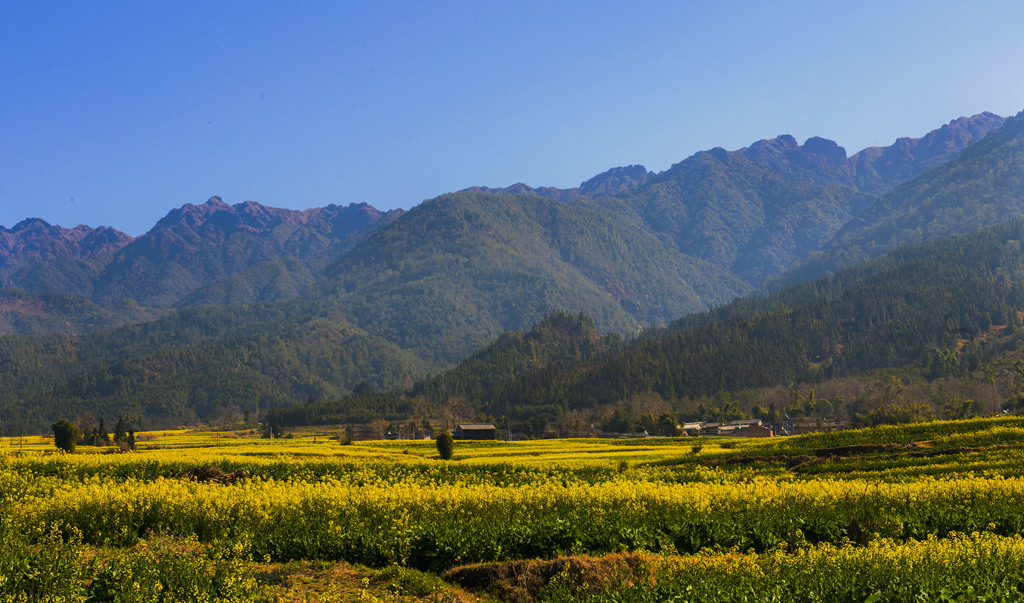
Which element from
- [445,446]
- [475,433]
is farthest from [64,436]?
[475,433]

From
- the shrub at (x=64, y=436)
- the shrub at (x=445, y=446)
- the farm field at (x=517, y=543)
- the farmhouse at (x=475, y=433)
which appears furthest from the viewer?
the farmhouse at (x=475, y=433)

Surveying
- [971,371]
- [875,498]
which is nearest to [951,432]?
[875,498]

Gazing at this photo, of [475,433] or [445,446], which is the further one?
[475,433]

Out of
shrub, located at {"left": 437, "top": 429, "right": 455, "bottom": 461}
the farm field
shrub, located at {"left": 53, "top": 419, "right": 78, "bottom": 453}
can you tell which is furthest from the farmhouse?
the farm field

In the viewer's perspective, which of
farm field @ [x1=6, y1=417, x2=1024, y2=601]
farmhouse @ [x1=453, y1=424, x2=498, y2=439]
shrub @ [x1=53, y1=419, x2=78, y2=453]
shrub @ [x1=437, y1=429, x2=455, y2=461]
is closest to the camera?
farm field @ [x1=6, y1=417, x2=1024, y2=601]

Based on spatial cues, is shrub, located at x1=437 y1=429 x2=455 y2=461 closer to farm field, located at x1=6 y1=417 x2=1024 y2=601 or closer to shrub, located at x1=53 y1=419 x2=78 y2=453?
farm field, located at x1=6 y1=417 x2=1024 y2=601

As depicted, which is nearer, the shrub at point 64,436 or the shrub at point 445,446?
the shrub at point 445,446

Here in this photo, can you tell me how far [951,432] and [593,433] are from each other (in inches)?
3317

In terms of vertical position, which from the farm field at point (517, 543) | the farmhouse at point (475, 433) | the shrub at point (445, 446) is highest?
the farm field at point (517, 543)

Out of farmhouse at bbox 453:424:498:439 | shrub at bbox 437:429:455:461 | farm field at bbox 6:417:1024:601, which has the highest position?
farm field at bbox 6:417:1024:601

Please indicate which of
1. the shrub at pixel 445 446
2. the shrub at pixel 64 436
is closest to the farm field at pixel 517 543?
the shrub at pixel 445 446

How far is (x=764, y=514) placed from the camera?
24562 millimetres

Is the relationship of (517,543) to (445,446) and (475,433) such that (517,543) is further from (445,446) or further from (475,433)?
(475,433)

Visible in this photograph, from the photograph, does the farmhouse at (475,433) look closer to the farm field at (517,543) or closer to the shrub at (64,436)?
the shrub at (64,436)
